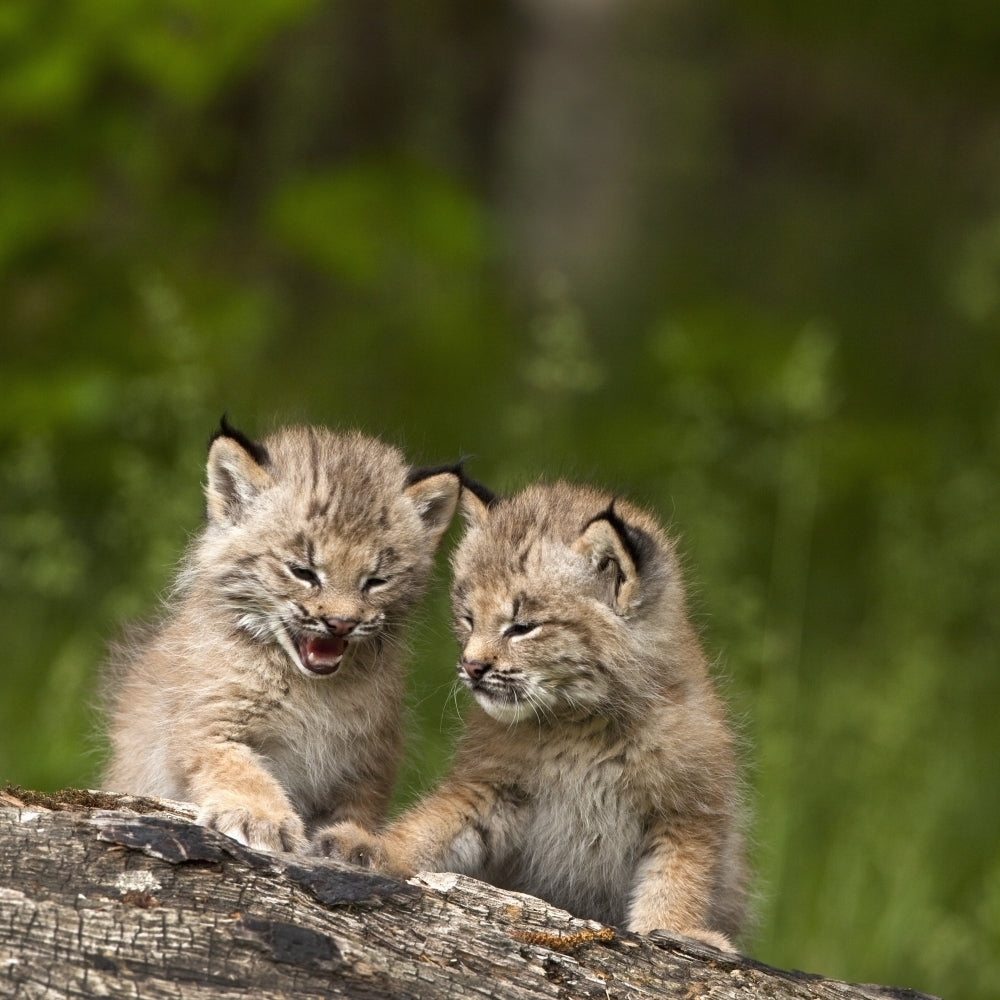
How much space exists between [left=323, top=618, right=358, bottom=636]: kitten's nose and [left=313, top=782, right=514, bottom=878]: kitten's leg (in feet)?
2.37

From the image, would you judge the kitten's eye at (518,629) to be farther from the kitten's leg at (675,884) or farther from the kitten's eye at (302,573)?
the kitten's leg at (675,884)

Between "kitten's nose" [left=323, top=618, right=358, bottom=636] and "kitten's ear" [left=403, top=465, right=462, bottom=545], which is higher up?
"kitten's ear" [left=403, top=465, right=462, bottom=545]

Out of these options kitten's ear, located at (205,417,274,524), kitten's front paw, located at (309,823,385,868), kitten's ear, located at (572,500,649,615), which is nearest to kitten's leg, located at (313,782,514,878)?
kitten's front paw, located at (309,823,385,868)

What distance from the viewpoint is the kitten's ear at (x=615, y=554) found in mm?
6219

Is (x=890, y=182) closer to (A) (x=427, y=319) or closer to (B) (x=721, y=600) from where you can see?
(A) (x=427, y=319)

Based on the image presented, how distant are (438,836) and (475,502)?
1.42m

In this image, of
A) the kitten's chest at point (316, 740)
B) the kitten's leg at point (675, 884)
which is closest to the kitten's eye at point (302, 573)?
the kitten's chest at point (316, 740)

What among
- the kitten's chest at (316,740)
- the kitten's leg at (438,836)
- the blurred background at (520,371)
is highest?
the blurred background at (520,371)

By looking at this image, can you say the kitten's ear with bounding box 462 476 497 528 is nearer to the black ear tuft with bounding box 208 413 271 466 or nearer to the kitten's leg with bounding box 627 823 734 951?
the black ear tuft with bounding box 208 413 271 466

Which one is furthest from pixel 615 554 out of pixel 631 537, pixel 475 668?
pixel 475 668

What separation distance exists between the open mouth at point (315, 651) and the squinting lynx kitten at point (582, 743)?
1.64 feet

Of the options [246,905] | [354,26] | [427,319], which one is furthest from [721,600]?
[354,26]

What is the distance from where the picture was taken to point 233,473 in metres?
6.81

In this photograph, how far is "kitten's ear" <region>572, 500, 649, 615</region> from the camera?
6.22 metres
